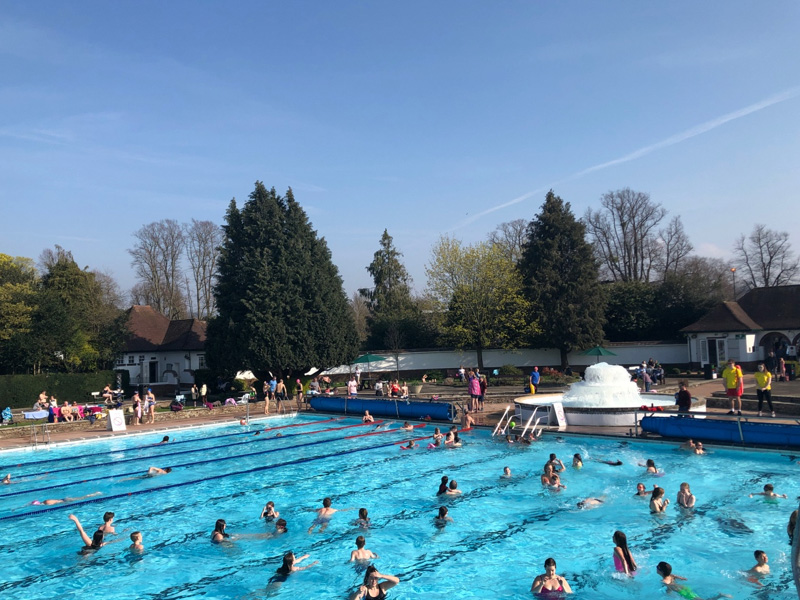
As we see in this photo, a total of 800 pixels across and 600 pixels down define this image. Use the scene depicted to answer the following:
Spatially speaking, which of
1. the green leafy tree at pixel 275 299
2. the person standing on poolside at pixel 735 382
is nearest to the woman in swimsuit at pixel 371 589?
the person standing on poolside at pixel 735 382

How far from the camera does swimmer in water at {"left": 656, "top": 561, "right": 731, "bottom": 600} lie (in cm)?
871

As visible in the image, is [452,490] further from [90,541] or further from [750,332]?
[750,332]

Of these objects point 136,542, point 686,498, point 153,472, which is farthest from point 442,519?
point 153,472

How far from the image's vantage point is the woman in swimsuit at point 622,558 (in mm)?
9344

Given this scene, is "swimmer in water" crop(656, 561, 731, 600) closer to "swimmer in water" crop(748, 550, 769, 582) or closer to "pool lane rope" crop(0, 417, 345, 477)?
"swimmer in water" crop(748, 550, 769, 582)

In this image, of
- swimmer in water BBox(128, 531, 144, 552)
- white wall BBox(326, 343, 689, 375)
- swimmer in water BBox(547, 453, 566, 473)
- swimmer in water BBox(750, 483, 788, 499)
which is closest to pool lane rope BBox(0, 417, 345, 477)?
swimmer in water BBox(128, 531, 144, 552)

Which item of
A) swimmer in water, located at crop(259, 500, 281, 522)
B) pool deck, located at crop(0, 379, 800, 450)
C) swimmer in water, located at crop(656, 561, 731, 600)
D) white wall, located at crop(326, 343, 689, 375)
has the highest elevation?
white wall, located at crop(326, 343, 689, 375)

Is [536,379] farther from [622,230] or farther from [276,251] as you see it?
[622,230]

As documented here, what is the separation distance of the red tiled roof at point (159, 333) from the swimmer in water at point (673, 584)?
36.6 meters

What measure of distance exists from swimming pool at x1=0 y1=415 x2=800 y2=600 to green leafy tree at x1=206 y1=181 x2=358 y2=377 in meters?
12.5

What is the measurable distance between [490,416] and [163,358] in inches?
1082

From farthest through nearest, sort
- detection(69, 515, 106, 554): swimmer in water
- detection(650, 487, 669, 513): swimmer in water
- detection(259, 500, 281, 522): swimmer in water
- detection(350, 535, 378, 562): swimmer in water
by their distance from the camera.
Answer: detection(259, 500, 281, 522): swimmer in water → detection(650, 487, 669, 513): swimmer in water → detection(69, 515, 106, 554): swimmer in water → detection(350, 535, 378, 562): swimmer in water

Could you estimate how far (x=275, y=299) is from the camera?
108 ft

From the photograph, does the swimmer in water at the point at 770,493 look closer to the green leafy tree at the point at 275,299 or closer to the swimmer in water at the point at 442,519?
the swimmer in water at the point at 442,519
